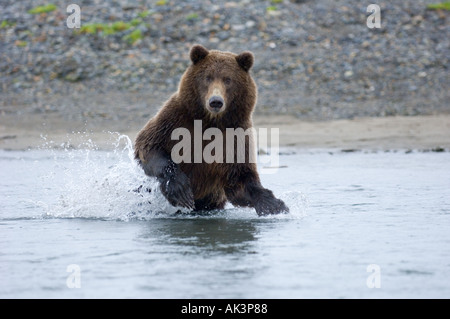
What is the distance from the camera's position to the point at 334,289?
4645 mm

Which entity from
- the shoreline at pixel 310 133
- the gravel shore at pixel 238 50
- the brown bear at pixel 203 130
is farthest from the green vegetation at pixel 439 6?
the brown bear at pixel 203 130

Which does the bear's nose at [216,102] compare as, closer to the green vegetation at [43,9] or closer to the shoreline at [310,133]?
the shoreline at [310,133]

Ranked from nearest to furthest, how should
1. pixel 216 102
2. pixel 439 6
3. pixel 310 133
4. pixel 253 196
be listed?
pixel 216 102
pixel 253 196
pixel 310 133
pixel 439 6

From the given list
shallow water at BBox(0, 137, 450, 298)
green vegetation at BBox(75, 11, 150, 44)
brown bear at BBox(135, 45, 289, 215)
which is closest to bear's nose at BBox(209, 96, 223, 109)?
brown bear at BBox(135, 45, 289, 215)

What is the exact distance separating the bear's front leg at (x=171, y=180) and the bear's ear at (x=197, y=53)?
908mm

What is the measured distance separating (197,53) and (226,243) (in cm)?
216

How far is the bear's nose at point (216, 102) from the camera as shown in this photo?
6.88m

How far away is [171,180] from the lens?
7164 mm

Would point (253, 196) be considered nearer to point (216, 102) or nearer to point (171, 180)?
point (171, 180)

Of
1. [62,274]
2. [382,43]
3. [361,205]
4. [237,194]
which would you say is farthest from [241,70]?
[382,43]

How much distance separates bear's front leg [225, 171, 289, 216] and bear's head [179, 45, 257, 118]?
23.4 inches

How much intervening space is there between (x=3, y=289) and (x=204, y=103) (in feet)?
9.88

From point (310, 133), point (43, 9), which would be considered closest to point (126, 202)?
point (310, 133)

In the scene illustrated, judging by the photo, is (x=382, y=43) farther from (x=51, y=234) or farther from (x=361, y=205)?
(x=51, y=234)
